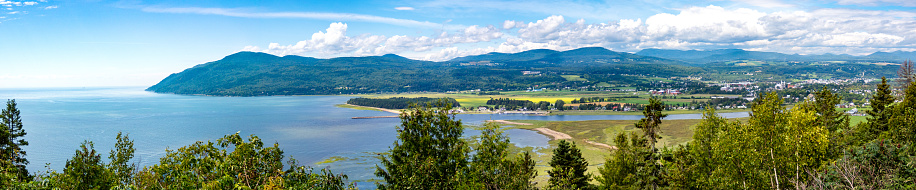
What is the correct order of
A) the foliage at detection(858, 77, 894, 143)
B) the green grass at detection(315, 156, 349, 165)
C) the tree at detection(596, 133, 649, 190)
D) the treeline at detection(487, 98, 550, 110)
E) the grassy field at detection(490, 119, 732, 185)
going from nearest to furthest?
the tree at detection(596, 133, 649, 190) → the foliage at detection(858, 77, 894, 143) → the grassy field at detection(490, 119, 732, 185) → the green grass at detection(315, 156, 349, 165) → the treeline at detection(487, 98, 550, 110)

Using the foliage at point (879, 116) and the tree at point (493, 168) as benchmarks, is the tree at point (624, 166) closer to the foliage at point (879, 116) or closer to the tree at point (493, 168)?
the tree at point (493, 168)

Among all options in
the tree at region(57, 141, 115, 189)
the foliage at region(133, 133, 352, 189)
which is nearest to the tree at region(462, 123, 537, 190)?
the foliage at region(133, 133, 352, 189)

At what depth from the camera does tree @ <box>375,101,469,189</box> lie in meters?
11.0

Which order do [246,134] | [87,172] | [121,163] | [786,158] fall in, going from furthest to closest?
[246,134], [121,163], [87,172], [786,158]

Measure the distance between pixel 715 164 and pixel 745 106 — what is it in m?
113

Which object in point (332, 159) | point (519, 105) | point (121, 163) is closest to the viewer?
point (121, 163)

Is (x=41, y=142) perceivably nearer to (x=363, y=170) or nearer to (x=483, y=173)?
(x=363, y=170)

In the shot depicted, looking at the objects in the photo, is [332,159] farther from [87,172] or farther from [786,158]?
[786,158]

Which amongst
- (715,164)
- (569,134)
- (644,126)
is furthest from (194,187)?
(569,134)

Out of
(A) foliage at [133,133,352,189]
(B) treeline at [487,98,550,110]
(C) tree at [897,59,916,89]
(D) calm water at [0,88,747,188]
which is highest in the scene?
(C) tree at [897,59,916,89]

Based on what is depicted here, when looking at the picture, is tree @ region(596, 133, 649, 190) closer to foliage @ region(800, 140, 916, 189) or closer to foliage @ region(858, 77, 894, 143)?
foliage @ region(800, 140, 916, 189)

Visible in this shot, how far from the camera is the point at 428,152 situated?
11.4 meters

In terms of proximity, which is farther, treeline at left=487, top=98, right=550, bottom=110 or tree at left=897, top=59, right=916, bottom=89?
treeline at left=487, top=98, right=550, bottom=110

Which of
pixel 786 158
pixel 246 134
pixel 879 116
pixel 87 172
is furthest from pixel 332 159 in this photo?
pixel 879 116
